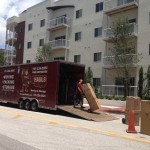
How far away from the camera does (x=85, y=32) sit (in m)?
43.5

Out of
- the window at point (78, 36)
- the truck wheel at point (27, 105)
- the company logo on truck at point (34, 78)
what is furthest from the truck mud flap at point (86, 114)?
the window at point (78, 36)

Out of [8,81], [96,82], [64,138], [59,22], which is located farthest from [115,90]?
[64,138]

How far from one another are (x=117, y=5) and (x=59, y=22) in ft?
39.0

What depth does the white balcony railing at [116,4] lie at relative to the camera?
1435 inches

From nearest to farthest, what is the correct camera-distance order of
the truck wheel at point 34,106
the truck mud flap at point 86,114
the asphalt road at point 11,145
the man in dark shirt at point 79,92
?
the asphalt road at point 11,145 → the truck mud flap at point 86,114 → the man in dark shirt at point 79,92 → the truck wheel at point 34,106

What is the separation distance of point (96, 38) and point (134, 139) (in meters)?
29.7

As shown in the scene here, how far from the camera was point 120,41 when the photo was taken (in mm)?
33719

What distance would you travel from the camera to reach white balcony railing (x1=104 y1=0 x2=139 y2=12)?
3644 cm

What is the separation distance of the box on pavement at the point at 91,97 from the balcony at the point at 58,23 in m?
26.7

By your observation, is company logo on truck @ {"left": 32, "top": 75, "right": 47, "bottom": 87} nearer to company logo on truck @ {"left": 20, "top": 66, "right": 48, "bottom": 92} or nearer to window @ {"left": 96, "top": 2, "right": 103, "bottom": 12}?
company logo on truck @ {"left": 20, "top": 66, "right": 48, "bottom": 92}

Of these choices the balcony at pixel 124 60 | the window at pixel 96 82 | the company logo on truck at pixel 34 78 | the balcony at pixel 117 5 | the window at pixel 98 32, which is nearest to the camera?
the company logo on truck at pixel 34 78

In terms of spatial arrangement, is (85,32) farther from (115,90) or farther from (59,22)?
(115,90)

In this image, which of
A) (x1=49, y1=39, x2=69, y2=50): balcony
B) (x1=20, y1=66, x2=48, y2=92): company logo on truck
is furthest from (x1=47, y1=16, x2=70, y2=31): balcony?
(x1=20, y1=66, x2=48, y2=92): company logo on truck

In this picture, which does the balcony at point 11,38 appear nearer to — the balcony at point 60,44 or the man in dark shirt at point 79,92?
the balcony at point 60,44
